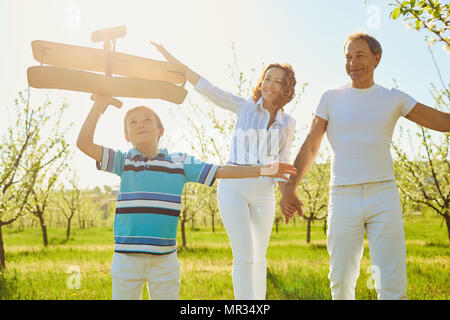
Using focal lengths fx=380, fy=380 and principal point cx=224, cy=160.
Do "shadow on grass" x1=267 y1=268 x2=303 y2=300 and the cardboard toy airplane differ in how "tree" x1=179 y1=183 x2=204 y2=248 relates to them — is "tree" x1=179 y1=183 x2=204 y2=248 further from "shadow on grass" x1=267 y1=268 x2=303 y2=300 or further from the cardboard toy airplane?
the cardboard toy airplane

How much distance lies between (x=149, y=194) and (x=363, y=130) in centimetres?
160

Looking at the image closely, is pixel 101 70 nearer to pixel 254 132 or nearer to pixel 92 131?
pixel 92 131

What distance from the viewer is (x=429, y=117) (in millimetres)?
2881

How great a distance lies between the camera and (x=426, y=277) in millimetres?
7375

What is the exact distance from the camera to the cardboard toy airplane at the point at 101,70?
8.68 feet

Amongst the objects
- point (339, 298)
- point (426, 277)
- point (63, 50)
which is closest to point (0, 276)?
point (63, 50)

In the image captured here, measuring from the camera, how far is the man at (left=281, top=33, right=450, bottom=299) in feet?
8.59

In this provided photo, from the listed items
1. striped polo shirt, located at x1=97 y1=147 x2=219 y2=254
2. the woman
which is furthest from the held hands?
striped polo shirt, located at x1=97 y1=147 x2=219 y2=254

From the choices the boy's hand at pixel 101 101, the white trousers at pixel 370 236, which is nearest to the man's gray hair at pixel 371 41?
the white trousers at pixel 370 236

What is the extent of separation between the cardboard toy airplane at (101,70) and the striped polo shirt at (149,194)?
17.5 inches

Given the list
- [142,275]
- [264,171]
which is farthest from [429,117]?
[142,275]

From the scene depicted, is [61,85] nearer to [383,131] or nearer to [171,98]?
[171,98]

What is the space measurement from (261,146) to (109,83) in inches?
58.7
